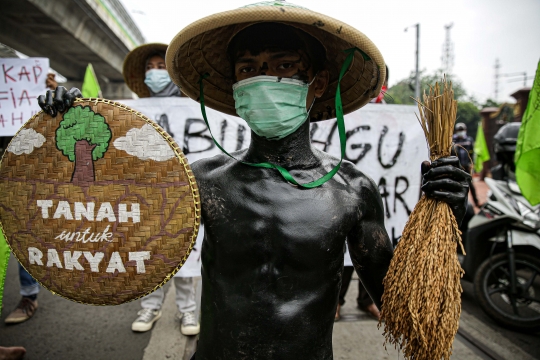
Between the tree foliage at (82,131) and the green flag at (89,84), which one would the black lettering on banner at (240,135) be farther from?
the tree foliage at (82,131)

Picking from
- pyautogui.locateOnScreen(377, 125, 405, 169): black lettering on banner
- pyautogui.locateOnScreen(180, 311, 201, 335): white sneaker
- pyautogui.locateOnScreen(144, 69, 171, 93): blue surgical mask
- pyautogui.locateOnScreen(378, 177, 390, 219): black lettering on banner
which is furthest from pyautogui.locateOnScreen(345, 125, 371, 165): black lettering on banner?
pyautogui.locateOnScreen(180, 311, 201, 335): white sneaker

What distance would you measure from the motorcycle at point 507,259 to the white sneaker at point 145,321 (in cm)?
321

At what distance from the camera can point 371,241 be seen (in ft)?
4.26

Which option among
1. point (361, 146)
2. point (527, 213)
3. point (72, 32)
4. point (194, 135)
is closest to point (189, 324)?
point (194, 135)

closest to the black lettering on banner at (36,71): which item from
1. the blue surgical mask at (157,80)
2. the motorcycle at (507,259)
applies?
the blue surgical mask at (157,80)

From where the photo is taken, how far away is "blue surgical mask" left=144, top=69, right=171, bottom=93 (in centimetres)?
376

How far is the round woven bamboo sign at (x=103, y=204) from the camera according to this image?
1152 mm

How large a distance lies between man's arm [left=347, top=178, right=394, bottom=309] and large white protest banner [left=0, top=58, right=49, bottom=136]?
3153mm

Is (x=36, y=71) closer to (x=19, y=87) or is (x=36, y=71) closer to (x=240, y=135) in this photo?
(x=19, y=87)

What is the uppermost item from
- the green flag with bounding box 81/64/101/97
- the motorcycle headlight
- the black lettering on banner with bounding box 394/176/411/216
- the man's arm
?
the green flag with bounding box 81/64/101/97

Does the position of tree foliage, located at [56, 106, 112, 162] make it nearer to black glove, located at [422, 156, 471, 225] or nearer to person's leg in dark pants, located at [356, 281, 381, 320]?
black glove, located at [422, 156, 471, 225]

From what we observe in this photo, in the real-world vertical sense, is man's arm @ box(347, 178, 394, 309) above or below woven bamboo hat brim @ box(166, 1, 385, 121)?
below

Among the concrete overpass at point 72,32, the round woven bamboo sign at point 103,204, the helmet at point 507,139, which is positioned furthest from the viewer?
the concrete overpass at point 72,32

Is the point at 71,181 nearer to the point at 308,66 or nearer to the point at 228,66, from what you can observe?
the point at 228,66
